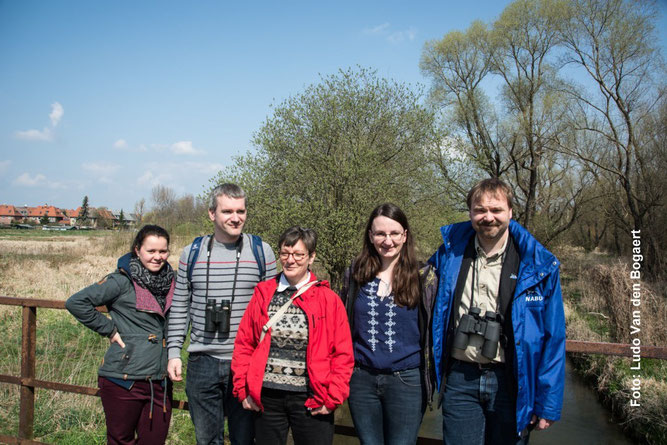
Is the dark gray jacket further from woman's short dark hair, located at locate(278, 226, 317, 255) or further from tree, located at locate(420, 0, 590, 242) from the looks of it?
tree, located at locate(420, 0, 590, 242)

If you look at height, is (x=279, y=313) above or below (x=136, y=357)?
above

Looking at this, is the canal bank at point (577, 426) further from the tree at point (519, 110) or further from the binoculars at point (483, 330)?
the tree at point (519, 110)

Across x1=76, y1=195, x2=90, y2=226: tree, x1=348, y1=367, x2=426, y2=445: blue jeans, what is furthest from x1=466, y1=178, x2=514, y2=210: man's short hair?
x1=76, y1=195, x2=90, y2=226: tree

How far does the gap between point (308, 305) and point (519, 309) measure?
3.59 feet

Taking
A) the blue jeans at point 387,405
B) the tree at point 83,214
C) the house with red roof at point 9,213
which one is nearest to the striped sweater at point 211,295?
the blue jeans at point 387,405

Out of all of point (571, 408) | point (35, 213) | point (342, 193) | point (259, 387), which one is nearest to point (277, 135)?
point (342, 193)

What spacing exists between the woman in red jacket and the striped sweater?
24 cm

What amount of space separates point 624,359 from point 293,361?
9.98 metres

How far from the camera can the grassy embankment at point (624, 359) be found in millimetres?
7711

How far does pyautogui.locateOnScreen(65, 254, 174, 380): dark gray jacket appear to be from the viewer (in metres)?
2.72

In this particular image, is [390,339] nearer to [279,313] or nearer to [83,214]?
[279,313]

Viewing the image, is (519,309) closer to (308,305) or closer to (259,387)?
(308,305)

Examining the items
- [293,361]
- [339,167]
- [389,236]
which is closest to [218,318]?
[293,361]

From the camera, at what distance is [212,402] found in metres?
2.70
